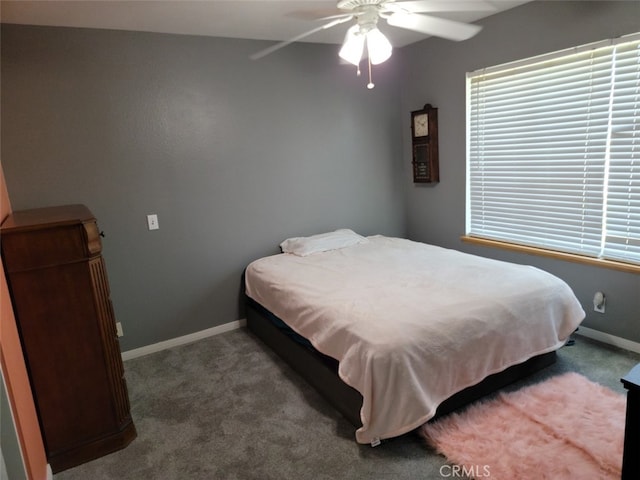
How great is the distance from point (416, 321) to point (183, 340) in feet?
6.93

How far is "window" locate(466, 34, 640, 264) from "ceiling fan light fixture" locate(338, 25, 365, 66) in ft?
5.24

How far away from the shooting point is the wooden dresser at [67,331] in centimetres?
185

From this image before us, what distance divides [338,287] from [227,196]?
1.36 m

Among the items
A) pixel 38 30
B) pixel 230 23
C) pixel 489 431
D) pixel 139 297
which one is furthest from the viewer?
pixel 139 297

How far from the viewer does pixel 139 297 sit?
310cm

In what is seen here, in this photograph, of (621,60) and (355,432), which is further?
(621,60)

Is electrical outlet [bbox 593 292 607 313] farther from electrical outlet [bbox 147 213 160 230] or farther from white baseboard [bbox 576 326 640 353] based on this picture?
electrical outlet [bbox 147 213 160 230]

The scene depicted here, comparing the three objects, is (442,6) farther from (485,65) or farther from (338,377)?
(338,377)

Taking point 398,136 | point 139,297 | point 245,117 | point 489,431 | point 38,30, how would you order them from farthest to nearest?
point 398,136 < point 245,117 < point 139,297 < point 38,30 < point 489,431

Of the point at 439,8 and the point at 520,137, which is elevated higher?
the point at 439,8

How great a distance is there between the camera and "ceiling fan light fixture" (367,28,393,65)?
212cm

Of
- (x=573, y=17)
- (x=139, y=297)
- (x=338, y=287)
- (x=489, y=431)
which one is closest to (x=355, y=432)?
(x=489, y=431)

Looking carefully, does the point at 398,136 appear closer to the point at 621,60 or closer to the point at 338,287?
the point at 621,60

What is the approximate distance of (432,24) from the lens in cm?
213
